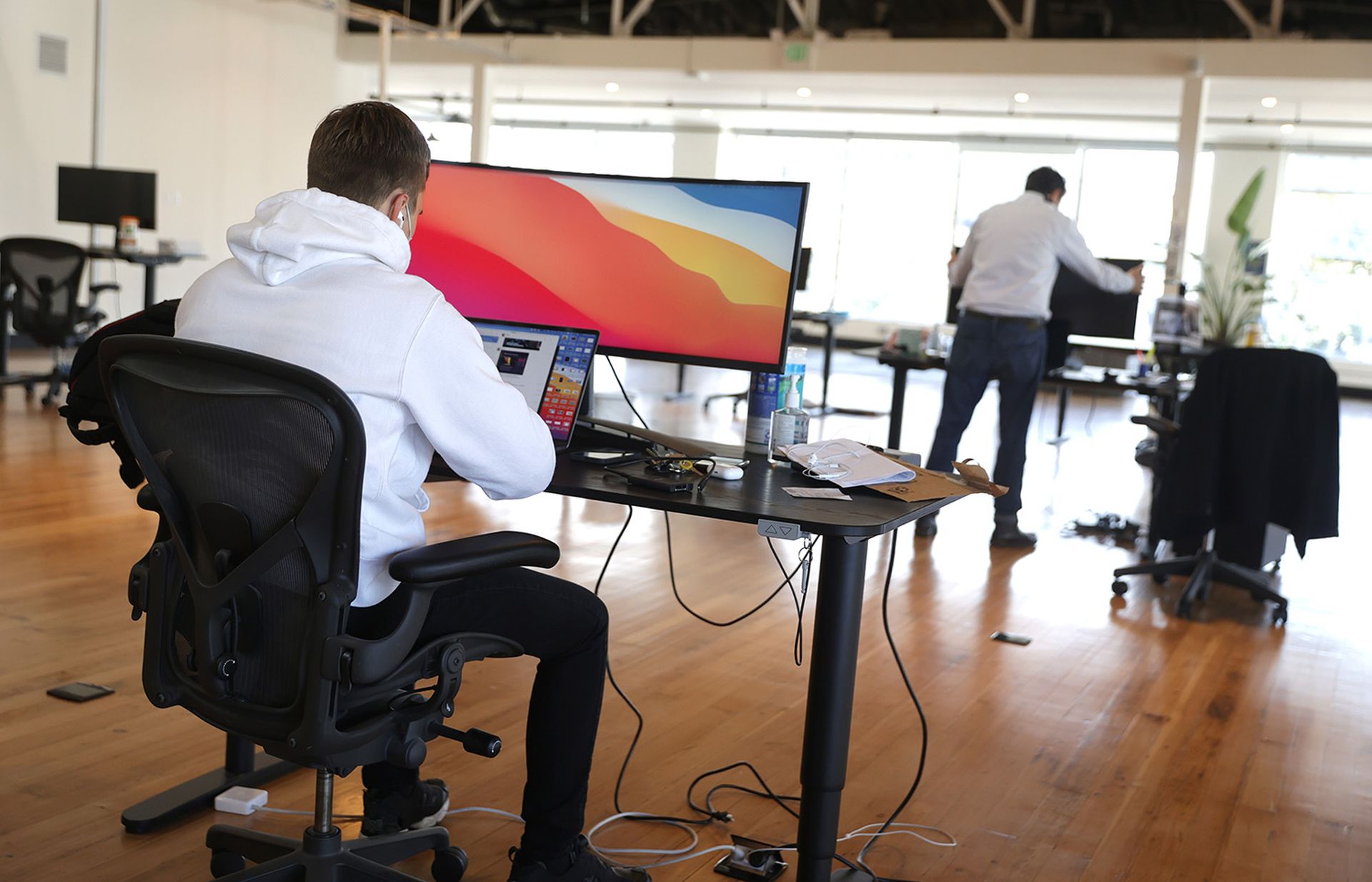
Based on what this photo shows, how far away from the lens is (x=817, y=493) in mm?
2133

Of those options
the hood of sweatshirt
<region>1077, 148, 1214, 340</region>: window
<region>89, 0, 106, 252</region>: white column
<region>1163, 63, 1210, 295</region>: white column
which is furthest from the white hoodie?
<region>1077, 148, 1214, 340</region>: window

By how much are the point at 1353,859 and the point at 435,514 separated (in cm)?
364

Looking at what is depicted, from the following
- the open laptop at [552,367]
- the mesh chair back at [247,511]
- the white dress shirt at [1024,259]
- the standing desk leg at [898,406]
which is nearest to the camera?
the mesh chair back at [247,511]

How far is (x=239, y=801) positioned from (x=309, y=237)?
4.24ft

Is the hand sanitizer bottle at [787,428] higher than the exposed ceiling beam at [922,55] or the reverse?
the reverse

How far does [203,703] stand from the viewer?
5.45 ft

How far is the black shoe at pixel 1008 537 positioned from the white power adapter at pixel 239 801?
360 centimetres

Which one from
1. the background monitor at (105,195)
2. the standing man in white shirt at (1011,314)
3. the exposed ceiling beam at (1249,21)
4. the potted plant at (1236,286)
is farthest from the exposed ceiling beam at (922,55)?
the standing man in white shirt at (1011,314)

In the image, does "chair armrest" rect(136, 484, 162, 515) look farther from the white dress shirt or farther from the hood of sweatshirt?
the white dress shirt

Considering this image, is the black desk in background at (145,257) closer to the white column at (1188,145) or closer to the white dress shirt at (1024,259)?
the white dress shirt at (1024,259)

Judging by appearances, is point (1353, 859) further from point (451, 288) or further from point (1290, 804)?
point (451, 288)

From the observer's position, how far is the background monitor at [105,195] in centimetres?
840

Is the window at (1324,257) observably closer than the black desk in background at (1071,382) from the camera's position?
No

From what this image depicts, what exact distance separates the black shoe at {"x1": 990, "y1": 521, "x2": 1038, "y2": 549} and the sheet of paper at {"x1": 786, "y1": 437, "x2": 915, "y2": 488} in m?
3.04
